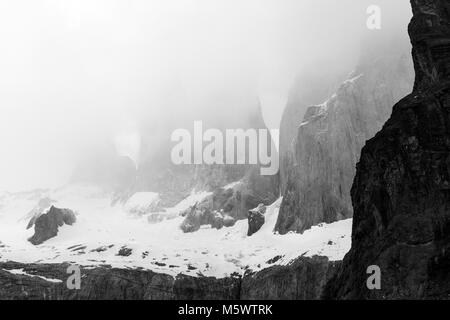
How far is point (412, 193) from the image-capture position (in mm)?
73000

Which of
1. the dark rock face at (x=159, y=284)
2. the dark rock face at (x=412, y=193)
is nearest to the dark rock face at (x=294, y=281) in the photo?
the dark rock face at (x=159, y=284)

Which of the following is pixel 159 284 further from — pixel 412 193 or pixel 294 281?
pixel 412 193

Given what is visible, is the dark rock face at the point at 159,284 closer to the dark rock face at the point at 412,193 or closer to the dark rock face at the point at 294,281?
the dark rock face at the point at 294,281

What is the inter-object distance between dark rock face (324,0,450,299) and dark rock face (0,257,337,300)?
79.5 m

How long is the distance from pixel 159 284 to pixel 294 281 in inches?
1598

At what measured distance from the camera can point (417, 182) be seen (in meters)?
73.1

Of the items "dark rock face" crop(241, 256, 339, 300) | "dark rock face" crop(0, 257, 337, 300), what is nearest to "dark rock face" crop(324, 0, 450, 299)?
"dark rock face" crop(241, 256, 339, 300)

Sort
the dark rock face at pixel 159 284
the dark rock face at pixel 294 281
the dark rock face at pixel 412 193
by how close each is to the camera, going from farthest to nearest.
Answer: the dark rock face at pixel 159 284, the dark rock face at pixel 294 281, the dark rock face at pixel 412 193

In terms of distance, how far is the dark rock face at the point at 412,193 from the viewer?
6638 centimetres

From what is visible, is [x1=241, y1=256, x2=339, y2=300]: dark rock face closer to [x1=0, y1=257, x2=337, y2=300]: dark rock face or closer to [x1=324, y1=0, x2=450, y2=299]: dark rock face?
[x1=0, y1=257, x2=337, y2=300]: dark rock face

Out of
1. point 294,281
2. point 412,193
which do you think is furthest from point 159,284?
point 412,193
